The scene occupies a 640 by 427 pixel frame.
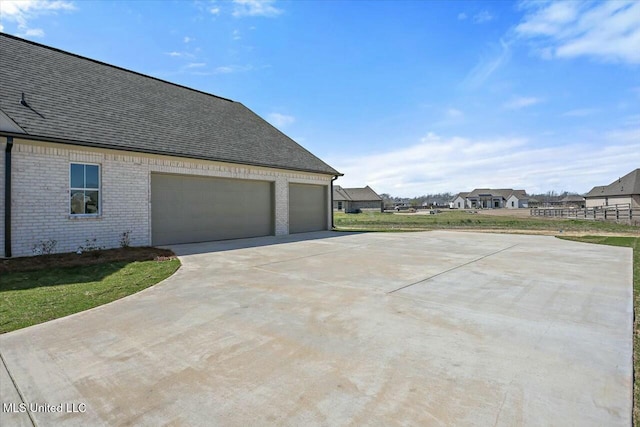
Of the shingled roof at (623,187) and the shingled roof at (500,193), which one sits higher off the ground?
the shingled roof at (500,193)

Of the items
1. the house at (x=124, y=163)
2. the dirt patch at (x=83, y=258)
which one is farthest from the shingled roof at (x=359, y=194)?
the dirt patch at (x=83, y=258)

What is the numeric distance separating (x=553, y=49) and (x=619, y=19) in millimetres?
2424

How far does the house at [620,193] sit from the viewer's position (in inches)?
1750

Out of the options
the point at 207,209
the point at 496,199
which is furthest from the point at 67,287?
the point at 496,199

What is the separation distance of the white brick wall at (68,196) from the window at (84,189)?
16 cm

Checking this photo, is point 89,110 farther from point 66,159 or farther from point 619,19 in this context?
point 619,19

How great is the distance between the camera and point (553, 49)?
11414 mm

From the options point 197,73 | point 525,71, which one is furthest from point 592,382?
point 197,73

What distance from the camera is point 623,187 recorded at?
4738 centimetres

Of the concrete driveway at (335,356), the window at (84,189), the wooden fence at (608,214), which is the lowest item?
the concrete driveway at (335,356)

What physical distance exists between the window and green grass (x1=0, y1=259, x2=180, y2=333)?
297 centimetres

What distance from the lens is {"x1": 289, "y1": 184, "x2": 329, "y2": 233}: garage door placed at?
1725cm

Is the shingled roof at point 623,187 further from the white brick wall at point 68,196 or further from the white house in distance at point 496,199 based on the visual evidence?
the white brick wall at point 68,196

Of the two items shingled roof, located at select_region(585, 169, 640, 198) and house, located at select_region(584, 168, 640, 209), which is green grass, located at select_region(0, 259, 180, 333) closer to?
house, located at select_region(584, 168, 640, 209)
